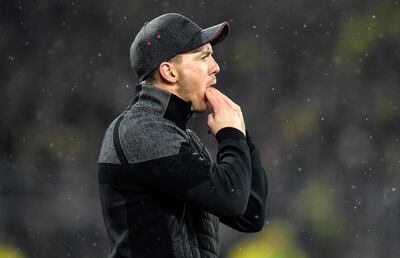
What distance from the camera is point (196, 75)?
2.42m

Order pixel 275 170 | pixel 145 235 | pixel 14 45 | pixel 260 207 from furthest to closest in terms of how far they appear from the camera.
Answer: pixel 275 170
pixel 14 45
pixel 260 207
pixel 145 235

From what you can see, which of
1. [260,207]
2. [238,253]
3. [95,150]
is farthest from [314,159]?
[260,207]

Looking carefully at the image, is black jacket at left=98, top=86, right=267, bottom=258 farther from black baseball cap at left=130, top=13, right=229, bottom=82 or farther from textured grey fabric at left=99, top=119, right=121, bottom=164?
black baseball cap at left=130, top=13, right=229, bottom=82

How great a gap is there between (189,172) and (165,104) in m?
0.24

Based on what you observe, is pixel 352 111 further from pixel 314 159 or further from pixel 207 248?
pixel 207 248

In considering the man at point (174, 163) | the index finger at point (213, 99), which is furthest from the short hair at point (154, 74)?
the index finger at point (213, 99)

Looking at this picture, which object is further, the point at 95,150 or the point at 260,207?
the point at 95,150

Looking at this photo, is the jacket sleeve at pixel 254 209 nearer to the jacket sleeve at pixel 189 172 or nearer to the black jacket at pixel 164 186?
the black jacket at pixel 164 186

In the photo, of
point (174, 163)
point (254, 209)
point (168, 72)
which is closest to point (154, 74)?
point (168, 72)

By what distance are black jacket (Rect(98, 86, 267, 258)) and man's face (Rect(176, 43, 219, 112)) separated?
0.20 feet

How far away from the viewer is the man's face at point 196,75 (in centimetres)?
242

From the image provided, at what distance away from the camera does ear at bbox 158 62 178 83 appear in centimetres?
240

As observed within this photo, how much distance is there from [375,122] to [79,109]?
2953 mm

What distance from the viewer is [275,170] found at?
9039mm
